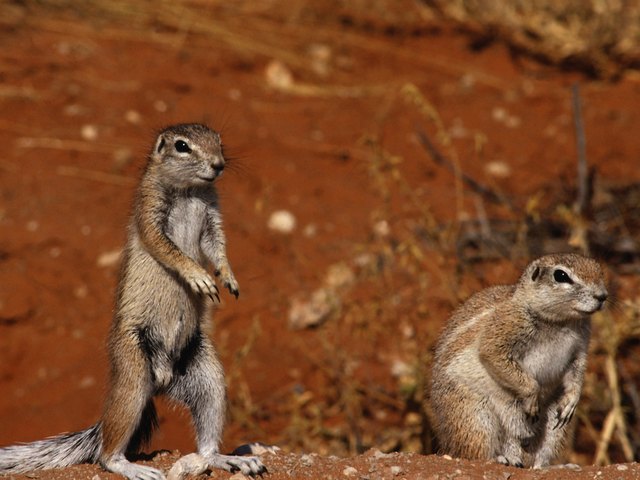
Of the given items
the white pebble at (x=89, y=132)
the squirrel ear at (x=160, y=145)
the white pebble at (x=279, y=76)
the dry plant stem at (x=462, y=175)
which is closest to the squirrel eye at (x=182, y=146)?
the squirrel ear at (x=160, y=145)

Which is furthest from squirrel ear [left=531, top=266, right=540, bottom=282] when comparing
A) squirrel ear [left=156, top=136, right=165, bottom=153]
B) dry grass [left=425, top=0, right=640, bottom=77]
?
dry grass [left=425, top=0, right=640, bottom=77]

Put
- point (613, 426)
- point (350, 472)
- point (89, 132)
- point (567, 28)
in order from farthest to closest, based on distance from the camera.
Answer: point (567, 28) → point (89, 132) → point (613, 426) → point (350, 472)

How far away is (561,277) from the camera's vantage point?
16.9 feet

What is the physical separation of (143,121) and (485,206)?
347 centimetres

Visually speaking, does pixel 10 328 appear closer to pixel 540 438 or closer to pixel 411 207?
pixel 411 207

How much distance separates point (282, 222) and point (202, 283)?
3936 millimetres

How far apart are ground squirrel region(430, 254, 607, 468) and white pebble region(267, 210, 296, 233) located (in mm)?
3455

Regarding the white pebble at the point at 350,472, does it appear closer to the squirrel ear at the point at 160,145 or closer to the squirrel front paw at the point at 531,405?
the squirrel front paw at the point at 531,405

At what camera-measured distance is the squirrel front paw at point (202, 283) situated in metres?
4.66

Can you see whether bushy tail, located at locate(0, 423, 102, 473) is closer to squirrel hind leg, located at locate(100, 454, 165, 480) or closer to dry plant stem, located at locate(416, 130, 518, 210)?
squirrel hind leg, located at locate(100, 454, 165, 480)

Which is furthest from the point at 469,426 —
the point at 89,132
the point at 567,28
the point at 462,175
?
the point at 567,28

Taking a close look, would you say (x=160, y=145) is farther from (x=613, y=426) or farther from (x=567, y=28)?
(x=567, y=28)

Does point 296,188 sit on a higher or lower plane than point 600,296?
lower

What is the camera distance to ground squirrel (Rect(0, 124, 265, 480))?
4.62 meters
